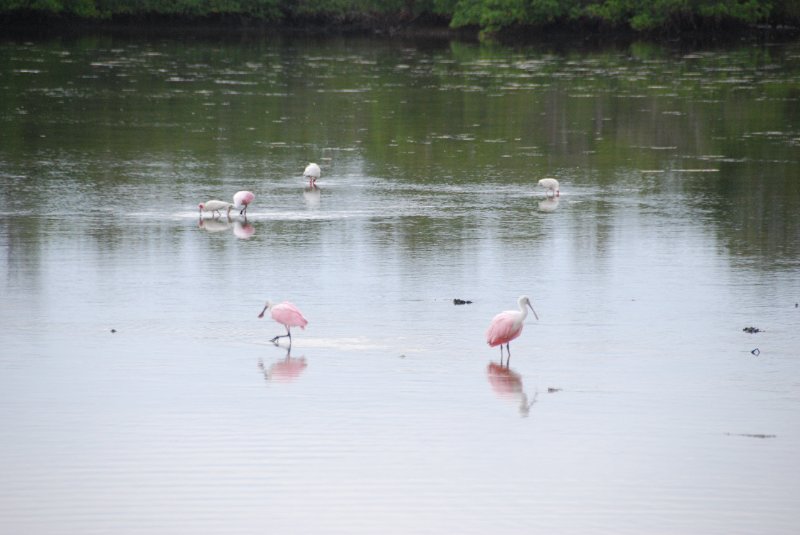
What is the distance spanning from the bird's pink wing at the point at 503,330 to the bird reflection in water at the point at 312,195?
278 inches

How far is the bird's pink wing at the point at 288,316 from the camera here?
11.1 meters

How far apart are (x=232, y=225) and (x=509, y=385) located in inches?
264

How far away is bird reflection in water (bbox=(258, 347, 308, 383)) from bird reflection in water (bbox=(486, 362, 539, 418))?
4.43 ft

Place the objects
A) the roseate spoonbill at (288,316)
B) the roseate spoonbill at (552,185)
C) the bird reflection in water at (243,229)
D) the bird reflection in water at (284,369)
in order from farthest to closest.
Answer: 1. the roseate spoonbill at (552,185)
2. the bird reflection in water at (243,229)
3. the roseate spoonbill at (288,316)
4. the bird reflection in water at (284,369)

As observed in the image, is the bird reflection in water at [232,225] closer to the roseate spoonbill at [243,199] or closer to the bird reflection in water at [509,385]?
the roseate spoonbill at [243,199]

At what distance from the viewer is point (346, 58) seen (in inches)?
1855

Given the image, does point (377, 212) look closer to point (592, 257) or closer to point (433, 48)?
point (592, 257)

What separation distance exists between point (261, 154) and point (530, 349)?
11.8 metres

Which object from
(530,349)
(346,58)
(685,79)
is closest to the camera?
(530,349)

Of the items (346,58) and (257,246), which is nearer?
(257,246)

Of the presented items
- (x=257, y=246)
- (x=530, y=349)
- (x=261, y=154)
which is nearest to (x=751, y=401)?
(x=530, y=349)

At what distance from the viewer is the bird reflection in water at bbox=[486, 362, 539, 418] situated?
9875 mm

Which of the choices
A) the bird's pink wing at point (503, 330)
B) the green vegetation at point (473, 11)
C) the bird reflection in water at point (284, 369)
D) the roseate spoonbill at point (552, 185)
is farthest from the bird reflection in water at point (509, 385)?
the green vegetation at point (473, 11)

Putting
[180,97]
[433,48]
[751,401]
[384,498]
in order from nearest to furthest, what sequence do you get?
[384,498] → [751,401] → [180,97] → [433,48]
